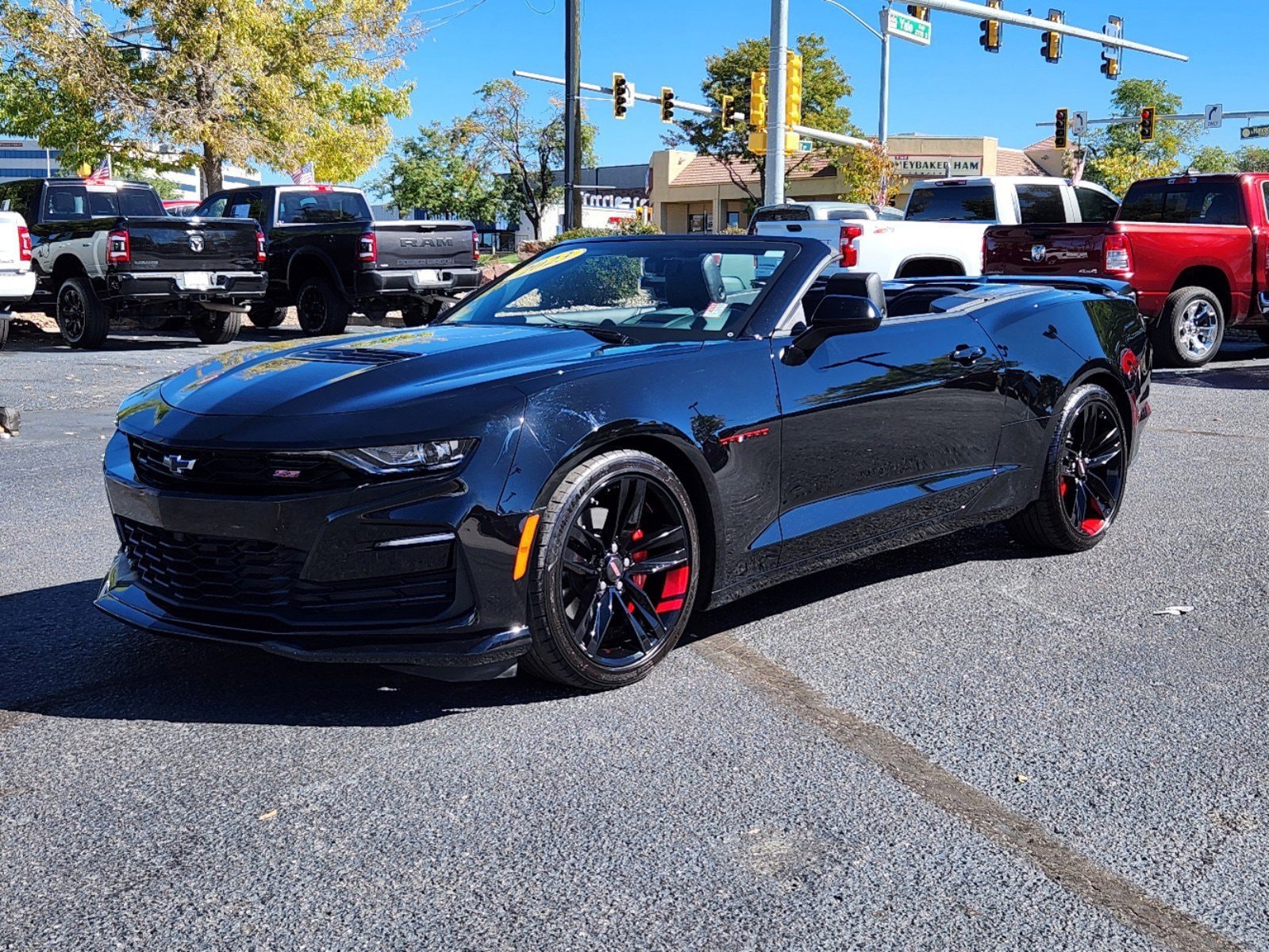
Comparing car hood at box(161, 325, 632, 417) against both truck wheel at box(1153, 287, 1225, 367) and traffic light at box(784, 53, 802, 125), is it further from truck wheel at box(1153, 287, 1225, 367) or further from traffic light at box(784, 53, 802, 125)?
traffic light at box(784, 53, 802, 125)

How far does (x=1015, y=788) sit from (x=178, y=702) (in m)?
2.37

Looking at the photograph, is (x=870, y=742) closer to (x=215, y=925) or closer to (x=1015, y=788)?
(x=1015, y=788)

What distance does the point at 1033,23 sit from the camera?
2803 cm

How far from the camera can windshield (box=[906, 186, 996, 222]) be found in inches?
677

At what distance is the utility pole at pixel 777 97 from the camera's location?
21.1 metres

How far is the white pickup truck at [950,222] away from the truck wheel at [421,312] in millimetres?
4516

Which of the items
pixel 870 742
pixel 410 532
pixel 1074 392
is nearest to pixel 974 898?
pixel 870 742

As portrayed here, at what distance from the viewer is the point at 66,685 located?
4082mm

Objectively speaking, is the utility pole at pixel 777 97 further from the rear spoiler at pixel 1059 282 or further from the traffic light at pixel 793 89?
the rear spoiler at pixel 1059 282

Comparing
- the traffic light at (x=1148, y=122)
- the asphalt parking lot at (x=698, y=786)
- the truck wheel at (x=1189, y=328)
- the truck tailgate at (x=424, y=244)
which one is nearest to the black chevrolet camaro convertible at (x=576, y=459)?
the asphalt parking lot at (x=698, y=786)

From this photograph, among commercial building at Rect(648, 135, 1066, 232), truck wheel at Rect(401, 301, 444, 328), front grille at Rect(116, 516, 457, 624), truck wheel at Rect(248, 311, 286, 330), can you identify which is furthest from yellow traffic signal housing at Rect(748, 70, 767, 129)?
commercial building at Rect(648, 135, 1066, 232)

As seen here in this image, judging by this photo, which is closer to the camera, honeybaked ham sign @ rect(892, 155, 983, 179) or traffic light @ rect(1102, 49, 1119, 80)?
traffic light @ rect(1102, 49, 1119, 80)

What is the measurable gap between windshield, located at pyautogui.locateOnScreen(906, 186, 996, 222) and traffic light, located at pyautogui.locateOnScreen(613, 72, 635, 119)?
14.2m

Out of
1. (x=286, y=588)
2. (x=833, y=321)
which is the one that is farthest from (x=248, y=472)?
(x=833, y=321)
